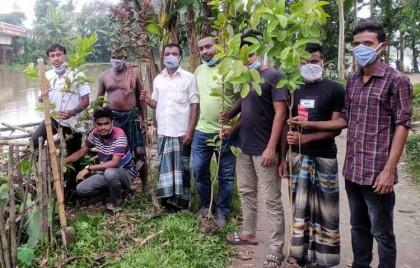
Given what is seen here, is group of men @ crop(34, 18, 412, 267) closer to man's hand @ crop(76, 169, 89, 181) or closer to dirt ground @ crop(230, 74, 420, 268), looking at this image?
man's hand @ crop(76, 169, 89, 181)

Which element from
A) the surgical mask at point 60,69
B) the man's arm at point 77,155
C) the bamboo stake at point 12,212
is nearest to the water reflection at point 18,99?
the surgical mask at point 60,69

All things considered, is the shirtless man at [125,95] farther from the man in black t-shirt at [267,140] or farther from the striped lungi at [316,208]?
the striped lungi at [316,208]

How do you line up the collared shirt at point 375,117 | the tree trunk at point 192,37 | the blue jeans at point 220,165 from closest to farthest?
the collared shirt at point 375,117
the blue jeans at point 220,165
the tree trunk at point 192,37

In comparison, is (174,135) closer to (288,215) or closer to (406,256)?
(288,215)

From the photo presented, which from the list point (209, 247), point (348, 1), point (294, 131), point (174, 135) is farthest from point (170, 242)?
point (348, 1)

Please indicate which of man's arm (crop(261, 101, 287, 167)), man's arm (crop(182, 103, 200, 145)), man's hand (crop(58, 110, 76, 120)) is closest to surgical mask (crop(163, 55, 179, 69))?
man's arm (crop(182, 103, 200, 145))

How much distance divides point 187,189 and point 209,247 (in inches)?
30.0

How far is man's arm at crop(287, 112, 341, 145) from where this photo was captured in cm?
243

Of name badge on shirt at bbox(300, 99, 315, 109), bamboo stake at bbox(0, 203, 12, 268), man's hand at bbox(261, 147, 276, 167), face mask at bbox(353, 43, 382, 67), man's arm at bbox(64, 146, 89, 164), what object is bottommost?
bamboo stake at bbox(0, 203, 12, 268)

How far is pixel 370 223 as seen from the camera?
246 cm

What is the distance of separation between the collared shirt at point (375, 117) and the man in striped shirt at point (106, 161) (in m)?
2.06

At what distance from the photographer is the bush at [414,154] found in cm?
552

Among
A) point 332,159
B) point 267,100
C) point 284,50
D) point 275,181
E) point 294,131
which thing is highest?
point 284,50

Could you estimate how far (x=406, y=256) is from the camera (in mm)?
3082
